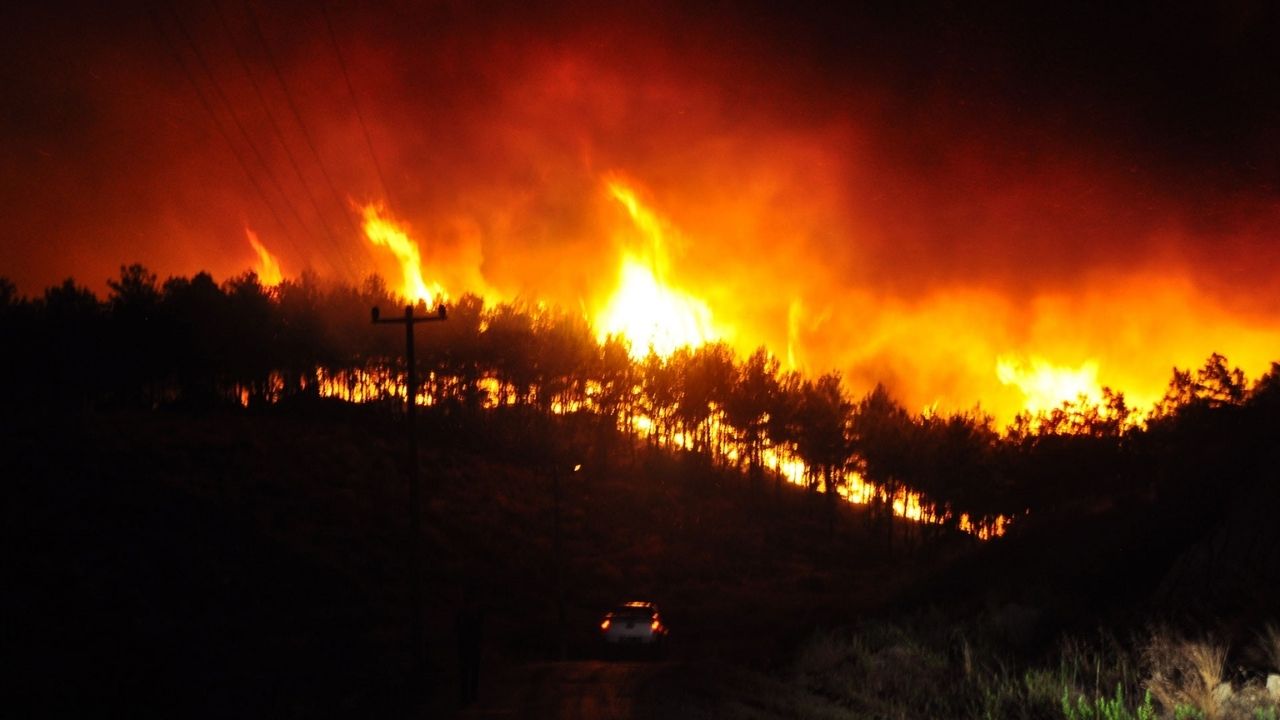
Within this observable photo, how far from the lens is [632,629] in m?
35.6

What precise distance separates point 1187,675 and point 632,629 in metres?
23.0

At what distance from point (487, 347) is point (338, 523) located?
1577 inches

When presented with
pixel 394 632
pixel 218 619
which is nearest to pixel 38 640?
pixel 218 619

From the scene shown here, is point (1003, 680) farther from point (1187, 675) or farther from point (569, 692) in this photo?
point (569, 692)

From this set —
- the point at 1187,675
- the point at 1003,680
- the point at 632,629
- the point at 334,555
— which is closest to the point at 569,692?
the point at 1003,680

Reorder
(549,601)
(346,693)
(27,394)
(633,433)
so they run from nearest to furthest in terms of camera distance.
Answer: (346,693)
(549,601)
(27,394)
(633,433)

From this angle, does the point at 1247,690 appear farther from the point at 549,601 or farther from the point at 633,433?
the point at 633,433

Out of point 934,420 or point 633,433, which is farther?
point 633,433

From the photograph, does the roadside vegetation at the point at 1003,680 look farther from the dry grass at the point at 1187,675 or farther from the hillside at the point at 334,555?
the hillside at the point at 334,555

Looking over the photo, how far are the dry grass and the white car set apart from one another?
2107 cm

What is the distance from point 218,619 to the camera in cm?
4041

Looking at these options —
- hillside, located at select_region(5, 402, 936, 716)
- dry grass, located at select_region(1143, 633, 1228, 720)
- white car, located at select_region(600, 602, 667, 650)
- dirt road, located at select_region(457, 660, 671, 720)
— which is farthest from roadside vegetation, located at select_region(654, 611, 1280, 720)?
white car, located at select_region(600, 602, 667, 650)

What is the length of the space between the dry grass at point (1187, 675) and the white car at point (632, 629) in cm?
2107

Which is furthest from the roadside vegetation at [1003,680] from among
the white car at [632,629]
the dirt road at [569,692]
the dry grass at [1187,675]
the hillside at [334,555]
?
the white car at [632,629]
